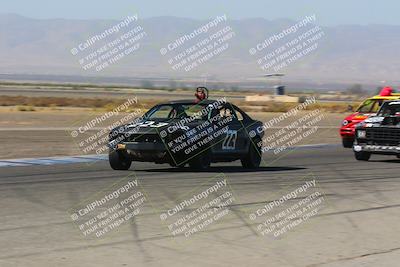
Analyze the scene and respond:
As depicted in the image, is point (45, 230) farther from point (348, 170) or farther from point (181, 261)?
point (348, 170)

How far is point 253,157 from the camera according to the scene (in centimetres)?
1747

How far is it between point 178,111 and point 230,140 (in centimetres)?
118

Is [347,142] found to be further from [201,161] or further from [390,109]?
[201,161]

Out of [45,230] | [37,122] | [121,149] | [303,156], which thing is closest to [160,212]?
[45,230]

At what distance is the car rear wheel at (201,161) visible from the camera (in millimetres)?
15833

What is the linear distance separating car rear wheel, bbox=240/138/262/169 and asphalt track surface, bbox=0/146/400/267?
90 centimetres

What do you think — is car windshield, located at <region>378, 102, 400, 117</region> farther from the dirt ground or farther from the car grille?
the dirt ground

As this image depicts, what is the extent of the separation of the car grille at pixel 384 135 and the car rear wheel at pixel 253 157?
11.0ft

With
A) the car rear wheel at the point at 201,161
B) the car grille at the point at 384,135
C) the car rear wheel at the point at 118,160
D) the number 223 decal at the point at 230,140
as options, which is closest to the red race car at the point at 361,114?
the car grille at the point at 384,135

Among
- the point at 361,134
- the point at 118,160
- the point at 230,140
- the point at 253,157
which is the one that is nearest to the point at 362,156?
the point at 361,134

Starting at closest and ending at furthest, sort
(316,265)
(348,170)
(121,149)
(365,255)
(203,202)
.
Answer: (316,265) → (365,255) → (203,202) → (121,149) → (348,170)

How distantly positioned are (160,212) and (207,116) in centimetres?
569

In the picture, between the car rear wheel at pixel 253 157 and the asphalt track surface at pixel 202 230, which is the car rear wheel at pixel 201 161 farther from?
the car rear wheel at pixel 253 157

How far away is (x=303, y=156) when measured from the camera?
21.6m
